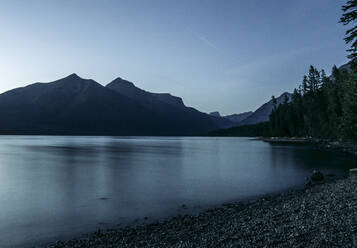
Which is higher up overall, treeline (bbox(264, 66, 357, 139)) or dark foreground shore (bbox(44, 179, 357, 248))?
treeline (bbox(264, 66, 357, 139))

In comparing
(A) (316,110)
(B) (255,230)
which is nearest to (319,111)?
(A) (316,110)

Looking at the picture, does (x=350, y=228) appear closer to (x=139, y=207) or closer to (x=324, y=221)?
(x=324, y=221)

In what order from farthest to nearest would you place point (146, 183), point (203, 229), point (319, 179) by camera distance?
point (146, 183) → point (319, 179) → point (203, 229)

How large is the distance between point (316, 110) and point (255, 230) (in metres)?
119

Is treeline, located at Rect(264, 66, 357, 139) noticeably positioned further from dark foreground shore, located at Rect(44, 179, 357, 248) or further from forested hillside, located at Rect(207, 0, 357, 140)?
dark foreground shore, located at Rect(44, 179, 357, 248)

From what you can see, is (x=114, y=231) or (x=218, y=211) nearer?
(x=114, y=231)

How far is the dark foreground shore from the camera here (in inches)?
436

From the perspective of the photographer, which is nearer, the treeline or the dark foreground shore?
the dark foreground shore

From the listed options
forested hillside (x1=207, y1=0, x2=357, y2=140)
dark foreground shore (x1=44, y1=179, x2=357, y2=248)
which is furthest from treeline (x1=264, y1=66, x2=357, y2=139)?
dark foreground shore (x1=44, y1=179, x2=357, y2=248)

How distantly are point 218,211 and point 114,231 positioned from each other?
8.33 m

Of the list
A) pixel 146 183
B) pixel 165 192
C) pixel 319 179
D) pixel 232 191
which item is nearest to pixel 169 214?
pixel 165 192

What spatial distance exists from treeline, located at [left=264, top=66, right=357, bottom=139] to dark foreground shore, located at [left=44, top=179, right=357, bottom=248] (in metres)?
53.0

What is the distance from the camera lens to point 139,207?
2248cm

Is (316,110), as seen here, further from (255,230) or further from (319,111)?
(255,230)
